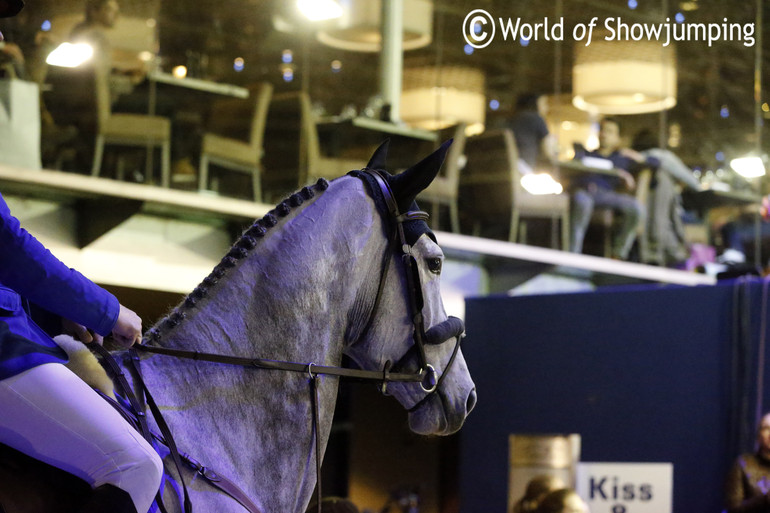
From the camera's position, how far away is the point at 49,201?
7.19 m

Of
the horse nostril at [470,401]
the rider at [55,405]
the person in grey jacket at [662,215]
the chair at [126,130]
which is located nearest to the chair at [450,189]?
the person in grey jacket at [662,215]

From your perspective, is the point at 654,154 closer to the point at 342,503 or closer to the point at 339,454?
the point at 339,454

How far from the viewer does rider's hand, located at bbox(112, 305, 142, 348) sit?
2.02m

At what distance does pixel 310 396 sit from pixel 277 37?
6.69 metres

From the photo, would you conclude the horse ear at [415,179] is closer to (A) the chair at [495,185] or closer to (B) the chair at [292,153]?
(B) the chair at [292,153]

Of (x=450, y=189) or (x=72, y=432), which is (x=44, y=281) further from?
(x=450, y=189)

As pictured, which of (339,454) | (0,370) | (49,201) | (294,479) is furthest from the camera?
(339,454)

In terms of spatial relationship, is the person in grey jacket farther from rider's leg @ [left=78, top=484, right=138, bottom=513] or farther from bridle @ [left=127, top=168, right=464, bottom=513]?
rider's leg @ [left=78, top=484, right=138, bottom=513]

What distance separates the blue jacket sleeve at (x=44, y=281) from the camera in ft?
6.13

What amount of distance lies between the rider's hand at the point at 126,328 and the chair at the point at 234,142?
569 cm

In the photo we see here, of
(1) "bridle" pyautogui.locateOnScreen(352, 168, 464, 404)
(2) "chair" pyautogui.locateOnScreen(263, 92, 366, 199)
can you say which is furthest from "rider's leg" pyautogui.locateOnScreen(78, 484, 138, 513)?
(2) "chair" pyautogui.locateOnScreen(263, 92, 366, 199)

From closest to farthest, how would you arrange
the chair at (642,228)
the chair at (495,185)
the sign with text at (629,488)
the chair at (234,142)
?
1. the sign with text at (629,488)
2. the chair at (234,142)
3. the chair at (495,185)
4. the chair at (642,228)

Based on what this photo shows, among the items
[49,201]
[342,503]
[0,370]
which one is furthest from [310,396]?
[49,201]

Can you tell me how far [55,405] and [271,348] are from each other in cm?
52
